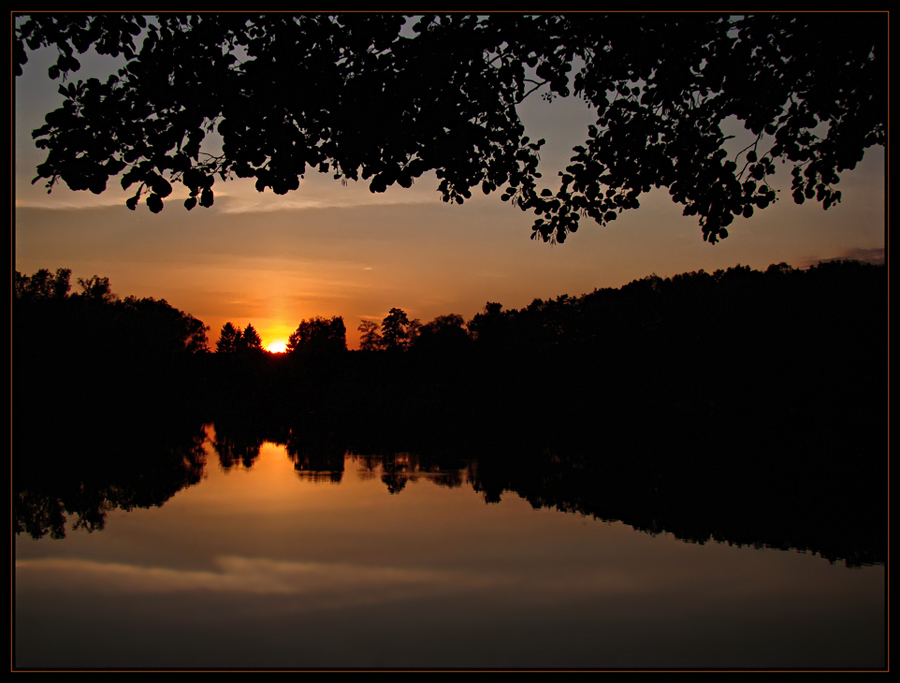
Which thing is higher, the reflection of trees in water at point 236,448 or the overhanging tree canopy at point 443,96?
the overhanging tree canopy at point 443,96

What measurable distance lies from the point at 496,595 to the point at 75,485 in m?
11.6

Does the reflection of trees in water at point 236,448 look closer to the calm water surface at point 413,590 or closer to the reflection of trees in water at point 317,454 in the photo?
the reflection of trees in water at point 317,454

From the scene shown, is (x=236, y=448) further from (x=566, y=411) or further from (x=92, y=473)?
(x=566, y=411)

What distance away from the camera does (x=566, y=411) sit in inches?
1848

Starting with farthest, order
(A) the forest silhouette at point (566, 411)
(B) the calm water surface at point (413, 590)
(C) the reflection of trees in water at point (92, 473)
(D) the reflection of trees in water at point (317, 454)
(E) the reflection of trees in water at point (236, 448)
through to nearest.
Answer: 1. (E) the reflection of trees in water at point (236, 448)
2. (D) the reflection of trees in water at point (317, 454)
3. (A) the forest silhouette at point (566, 411)
4. (C) the reflection of trees in water at point (92, 473)
5. (B) the calm water surface at point (413, 590)

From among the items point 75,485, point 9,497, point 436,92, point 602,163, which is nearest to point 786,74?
point 602,163

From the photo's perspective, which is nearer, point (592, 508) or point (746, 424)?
point (592, 508)

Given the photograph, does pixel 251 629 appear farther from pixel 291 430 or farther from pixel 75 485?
pixel 291 430

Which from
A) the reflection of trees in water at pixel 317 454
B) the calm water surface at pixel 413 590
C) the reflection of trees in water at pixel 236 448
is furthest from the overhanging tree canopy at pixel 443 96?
the reflection of trees in water at pixel 236 448

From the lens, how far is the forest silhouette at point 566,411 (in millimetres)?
13766

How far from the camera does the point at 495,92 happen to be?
941 cm

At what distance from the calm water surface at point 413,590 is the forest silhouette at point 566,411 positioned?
1453mm

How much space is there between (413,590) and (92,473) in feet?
40.5

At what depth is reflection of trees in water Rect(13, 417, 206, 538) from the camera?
469 inches
